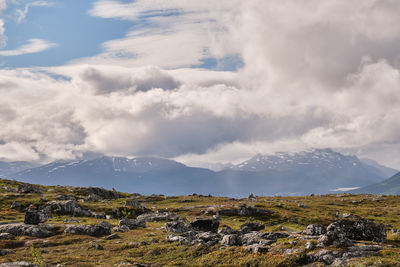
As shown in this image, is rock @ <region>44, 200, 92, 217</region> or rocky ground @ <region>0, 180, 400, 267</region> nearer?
rocky ground @ <region>0, 180, 400, 267</region>

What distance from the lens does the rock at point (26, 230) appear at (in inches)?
2205

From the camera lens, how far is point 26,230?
5672 cm

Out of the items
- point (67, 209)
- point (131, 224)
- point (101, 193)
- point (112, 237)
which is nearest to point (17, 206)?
point (67, 209)

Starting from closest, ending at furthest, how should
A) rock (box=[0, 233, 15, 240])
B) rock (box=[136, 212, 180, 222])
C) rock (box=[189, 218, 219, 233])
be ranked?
rock (box=[0, 233, 15, 240])
rock (box=[189, 218, 219, 233])
rock (box=[136, 212, 180, 222])

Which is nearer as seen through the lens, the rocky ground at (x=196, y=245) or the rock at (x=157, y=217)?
the rocky ground at (x=196, y=245)

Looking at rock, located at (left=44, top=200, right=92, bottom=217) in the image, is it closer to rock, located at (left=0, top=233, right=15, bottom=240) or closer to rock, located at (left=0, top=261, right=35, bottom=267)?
rock, located at (left=0, top=233, right=15, bottom=240)

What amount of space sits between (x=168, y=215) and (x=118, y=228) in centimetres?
2329

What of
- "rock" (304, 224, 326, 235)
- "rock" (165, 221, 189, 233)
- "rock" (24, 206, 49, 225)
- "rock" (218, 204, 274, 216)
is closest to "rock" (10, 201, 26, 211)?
"rock" (24, 206, 49, 225)

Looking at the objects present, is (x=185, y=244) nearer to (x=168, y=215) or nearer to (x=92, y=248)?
(x=92, y=248)

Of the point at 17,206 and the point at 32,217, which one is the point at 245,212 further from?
the point at 17,206

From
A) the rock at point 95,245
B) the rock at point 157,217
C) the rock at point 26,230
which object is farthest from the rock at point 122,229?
the rock at point 157,217

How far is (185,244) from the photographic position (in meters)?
44.0

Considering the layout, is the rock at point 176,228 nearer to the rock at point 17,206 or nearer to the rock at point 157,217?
the rock at point 157,217

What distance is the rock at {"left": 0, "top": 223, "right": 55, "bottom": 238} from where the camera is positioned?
184ft
